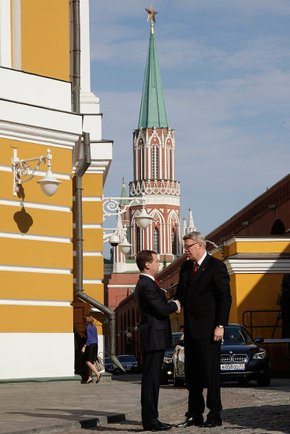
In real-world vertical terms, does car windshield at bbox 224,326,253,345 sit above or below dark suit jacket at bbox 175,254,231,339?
above

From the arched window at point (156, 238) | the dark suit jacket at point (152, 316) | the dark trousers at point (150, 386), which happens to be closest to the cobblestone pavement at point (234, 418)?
the dark trousers at point (150, 386)

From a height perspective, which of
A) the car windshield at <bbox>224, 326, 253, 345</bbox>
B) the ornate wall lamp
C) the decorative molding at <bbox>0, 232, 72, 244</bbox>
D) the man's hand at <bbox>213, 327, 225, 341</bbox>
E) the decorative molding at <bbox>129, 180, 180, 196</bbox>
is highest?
the decorative molding at <bbox>129, 180, 180, 196</bbox>

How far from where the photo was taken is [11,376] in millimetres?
21719

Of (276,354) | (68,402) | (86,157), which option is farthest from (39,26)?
(276,354)

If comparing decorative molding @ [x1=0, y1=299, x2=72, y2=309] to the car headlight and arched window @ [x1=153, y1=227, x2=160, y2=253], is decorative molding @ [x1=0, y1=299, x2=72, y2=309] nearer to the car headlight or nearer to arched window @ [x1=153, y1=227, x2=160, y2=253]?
the car headlight

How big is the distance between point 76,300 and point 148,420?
1397cm

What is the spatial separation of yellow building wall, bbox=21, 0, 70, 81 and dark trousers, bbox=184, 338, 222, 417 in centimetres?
1124

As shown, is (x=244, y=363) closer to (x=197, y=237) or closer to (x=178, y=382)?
(x=178, y=382)

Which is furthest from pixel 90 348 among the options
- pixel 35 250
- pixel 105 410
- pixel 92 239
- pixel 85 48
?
pixel 105 410

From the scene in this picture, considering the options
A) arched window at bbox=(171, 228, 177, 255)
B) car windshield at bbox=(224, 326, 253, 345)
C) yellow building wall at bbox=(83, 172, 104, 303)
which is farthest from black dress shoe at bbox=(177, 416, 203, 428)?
arched window at bbox=(171, 228, 177, 255)

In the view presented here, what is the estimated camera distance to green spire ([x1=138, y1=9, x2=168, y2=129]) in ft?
469

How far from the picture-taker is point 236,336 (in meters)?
27.1

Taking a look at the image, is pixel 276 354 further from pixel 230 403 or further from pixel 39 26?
pixel 230 403

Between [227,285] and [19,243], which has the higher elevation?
[19,243]
